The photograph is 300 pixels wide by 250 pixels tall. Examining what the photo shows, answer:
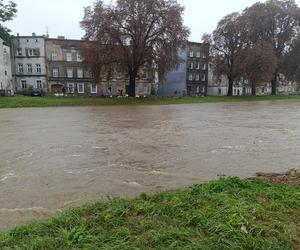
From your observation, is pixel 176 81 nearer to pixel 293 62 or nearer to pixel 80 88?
pixel 80 88

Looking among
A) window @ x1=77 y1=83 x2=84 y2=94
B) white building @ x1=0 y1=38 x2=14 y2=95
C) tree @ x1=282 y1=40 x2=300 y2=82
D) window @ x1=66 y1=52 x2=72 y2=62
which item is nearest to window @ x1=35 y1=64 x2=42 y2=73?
window @ x1=66 y1=52 x2=72 y2=62

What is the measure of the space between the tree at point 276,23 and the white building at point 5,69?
39.5 metres

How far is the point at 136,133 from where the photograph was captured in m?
13.6

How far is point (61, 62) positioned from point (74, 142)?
53179 millimetres

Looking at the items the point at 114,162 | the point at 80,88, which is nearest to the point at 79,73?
the point at 80,88

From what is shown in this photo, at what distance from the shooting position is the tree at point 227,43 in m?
53.9

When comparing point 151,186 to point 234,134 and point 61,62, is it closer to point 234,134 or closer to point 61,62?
point 234,134

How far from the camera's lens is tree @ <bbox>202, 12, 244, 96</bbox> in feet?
177

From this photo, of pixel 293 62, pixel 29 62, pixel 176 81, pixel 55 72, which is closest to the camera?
pixel 293 62

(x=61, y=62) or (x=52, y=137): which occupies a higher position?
(x=61, y=62)

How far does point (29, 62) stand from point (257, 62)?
1534 inches

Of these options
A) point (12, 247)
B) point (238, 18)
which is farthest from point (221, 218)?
point (238, 18)

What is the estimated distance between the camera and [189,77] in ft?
238

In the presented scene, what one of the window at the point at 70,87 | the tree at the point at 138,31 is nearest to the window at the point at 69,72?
the window at the point at 70,87
